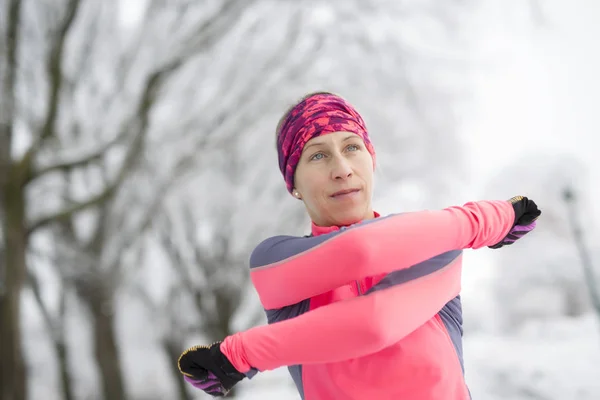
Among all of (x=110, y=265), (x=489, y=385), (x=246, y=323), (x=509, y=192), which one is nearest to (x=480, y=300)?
(x=509, y=192)

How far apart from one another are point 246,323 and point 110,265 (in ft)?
11.4

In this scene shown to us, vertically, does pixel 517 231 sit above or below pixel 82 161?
below

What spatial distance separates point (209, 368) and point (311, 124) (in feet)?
1.95

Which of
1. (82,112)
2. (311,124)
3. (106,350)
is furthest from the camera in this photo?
(82,112)

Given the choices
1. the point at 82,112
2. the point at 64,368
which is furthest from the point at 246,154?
the point at 64,368

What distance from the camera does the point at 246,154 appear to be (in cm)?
730

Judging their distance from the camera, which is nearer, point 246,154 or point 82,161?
point 82,161

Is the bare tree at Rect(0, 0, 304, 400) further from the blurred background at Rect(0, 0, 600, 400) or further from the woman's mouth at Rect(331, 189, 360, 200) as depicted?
the woman's mouth at Rect(331, 189, 360, 200)

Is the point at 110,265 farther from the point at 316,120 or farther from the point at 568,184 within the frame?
the point at 316,120

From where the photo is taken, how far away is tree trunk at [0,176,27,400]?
3.96 meters

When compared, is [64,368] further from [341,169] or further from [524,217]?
[524,217]

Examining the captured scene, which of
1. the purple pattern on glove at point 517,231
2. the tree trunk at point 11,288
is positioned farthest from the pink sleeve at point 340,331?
the tree trunk at point 11,288

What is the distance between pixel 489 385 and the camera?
10.7 ft

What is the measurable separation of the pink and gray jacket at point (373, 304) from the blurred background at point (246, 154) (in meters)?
1.99
